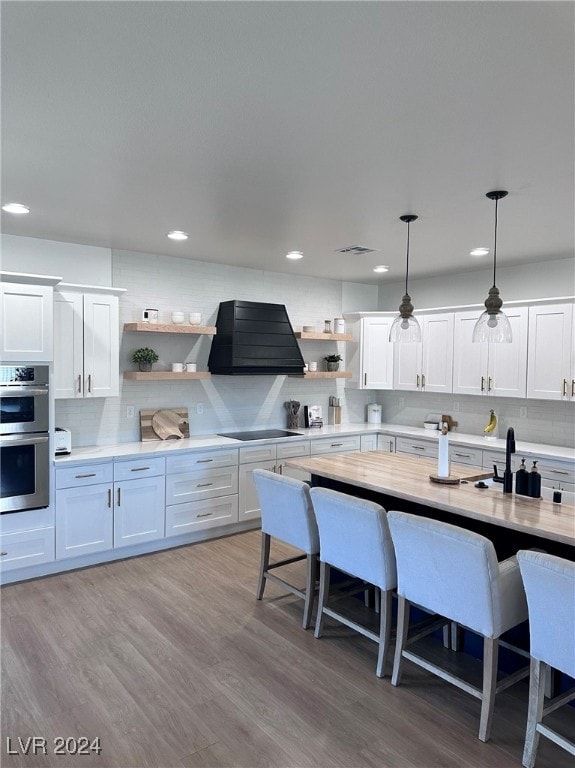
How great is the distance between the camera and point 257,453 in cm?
528

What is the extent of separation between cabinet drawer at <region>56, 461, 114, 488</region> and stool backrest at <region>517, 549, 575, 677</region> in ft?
10.8

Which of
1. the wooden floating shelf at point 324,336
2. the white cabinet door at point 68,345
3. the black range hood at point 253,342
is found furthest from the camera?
the wooden floating shelf at point 324,336

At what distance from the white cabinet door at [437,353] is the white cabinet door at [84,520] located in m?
3.70

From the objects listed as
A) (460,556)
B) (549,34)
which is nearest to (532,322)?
(460,556)

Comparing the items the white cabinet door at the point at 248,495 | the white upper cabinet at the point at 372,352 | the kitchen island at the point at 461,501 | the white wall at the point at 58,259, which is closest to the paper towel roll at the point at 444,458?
the kitchen island at the point at 461,501

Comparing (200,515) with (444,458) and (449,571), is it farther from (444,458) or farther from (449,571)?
(449,571)

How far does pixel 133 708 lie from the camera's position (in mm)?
2600

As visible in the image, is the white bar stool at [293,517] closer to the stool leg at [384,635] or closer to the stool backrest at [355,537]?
the stool backrest at [355,537]

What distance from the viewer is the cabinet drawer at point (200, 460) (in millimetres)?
A: 4734

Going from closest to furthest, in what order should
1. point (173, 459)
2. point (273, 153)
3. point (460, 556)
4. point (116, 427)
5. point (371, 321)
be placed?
point (460, 556) → point (273, 153) → point (173, 459) → point (116, 427) → point (371, 321)

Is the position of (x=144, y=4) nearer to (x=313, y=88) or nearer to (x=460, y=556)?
(x=313, y=88)

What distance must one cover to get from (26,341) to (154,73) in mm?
2609

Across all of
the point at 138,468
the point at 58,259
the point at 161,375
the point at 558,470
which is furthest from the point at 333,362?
the point at 58,259

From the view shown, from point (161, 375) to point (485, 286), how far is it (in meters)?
3.63
